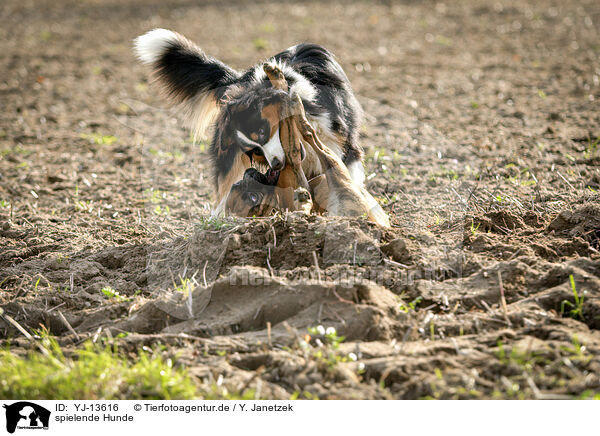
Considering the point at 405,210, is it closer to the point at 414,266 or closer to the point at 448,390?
the point at 414,266

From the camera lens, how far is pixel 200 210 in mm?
5418

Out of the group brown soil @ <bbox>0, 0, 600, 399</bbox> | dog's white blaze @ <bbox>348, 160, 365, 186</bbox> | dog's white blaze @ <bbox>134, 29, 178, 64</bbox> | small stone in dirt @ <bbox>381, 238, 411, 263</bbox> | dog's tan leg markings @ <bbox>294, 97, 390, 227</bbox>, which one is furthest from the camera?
dog's white blaze @ <bbox>134, 29, 178, 64</bbox>

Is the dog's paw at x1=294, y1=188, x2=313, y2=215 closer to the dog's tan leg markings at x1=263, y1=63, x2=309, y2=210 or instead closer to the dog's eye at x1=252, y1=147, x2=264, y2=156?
the dog's tan leg markings at x1=263, y1=63, x2=309, y2=210

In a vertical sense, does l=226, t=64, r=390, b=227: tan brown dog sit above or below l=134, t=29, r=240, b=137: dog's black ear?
below

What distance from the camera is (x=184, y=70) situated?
5.23 meters

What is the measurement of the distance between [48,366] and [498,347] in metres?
2.09

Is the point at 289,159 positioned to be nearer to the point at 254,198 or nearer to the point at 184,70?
the point at 254,198

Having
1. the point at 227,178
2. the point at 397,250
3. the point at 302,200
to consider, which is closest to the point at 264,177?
the point at 302,200

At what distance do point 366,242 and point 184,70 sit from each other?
2.61m

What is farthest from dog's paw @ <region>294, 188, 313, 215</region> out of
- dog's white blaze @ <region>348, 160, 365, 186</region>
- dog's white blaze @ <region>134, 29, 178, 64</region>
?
dog's white blaze @ <region>134, 29, 178, 64</region>

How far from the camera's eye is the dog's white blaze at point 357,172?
4883mm

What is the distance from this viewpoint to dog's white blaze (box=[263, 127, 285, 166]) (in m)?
4.09

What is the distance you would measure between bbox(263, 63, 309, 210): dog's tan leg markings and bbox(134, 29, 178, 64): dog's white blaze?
139 cm
